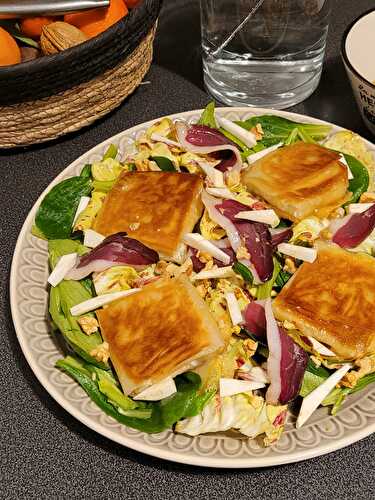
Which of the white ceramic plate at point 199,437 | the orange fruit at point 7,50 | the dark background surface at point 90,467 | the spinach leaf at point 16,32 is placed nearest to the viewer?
the white ceramic plate at point 199,437

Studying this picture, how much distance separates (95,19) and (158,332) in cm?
89

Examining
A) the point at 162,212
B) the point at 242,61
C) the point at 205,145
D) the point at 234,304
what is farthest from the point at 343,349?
the point at 242,61

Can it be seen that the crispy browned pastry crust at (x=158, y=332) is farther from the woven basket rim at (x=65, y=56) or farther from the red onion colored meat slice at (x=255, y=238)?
Answer: the woven basket rim at (x=65, y=56)

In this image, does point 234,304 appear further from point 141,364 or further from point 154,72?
point 154,72

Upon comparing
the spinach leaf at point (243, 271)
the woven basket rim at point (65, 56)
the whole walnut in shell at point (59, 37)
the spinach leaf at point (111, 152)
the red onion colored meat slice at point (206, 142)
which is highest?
the woven basket rim at point (65, 56)

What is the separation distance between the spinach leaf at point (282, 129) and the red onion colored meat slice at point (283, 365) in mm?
517

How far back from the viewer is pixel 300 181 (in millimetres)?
1224

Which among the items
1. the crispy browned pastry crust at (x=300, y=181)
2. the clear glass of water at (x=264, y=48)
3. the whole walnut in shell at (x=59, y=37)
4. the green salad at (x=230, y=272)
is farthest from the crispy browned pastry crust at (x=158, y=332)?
the clear glass of water at (x=264, y=48)

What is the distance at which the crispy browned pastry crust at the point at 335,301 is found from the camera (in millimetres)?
1006

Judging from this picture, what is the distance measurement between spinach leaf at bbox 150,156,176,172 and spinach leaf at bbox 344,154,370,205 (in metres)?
0.35

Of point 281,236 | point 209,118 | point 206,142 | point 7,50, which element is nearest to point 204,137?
point 206,142

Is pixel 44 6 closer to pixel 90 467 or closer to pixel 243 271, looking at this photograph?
pixel 243 271

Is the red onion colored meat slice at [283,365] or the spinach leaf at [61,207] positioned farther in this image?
the spinach leaf at [61,207]

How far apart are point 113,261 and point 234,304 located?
22 cm
